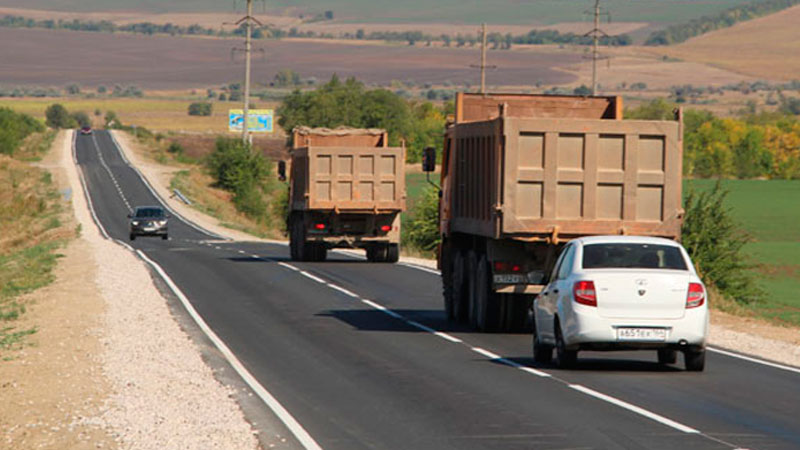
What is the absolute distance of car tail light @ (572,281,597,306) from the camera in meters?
17.5

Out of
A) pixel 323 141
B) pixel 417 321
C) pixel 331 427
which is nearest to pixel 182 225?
pixel 323 141

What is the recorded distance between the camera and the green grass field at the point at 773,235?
5060 centimetres

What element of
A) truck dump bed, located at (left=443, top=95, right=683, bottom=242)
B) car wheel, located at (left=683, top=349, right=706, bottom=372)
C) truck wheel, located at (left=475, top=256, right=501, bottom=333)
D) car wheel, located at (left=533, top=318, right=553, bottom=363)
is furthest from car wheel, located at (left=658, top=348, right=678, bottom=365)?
truck wheel, located at (left=475, top=256, right=501, bottom=333)

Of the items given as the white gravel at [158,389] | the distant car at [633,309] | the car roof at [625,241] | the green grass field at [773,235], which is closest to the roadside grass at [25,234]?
the white gravel at [158,389]

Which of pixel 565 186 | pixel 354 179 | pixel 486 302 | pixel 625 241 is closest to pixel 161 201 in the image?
pixel 354 179

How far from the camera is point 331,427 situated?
13.8 meters

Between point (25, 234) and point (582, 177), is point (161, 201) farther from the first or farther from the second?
point (582, 177)

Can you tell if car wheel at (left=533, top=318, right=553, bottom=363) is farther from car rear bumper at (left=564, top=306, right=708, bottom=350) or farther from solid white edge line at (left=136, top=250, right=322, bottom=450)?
solid white edge line at (left=136, top=250, right=322, bottom=450)

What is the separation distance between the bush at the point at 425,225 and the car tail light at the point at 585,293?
141 ft

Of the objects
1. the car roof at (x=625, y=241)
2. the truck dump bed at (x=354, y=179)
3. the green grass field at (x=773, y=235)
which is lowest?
the green grass field at (x=773, y=235)

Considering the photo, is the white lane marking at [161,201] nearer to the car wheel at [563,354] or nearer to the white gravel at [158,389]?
the white gravel at [158,389]

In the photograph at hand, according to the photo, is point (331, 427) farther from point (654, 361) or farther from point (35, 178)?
point (35, 178)

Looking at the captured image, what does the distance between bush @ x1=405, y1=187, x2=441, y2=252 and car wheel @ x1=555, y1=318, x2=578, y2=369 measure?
42234 millimetres

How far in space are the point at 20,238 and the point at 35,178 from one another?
37799mm
